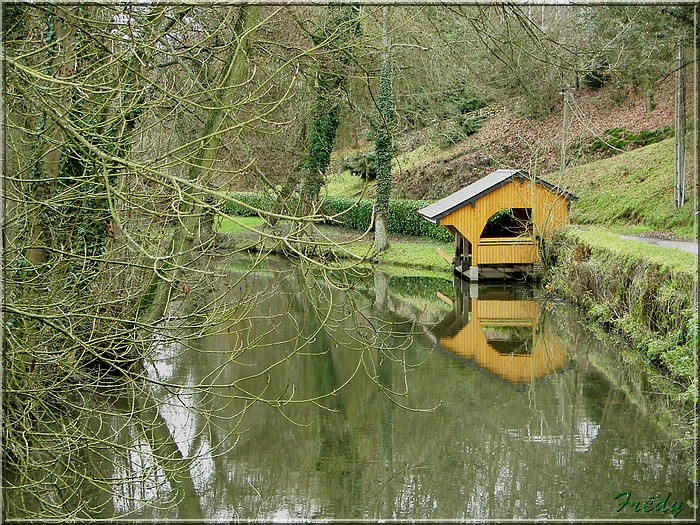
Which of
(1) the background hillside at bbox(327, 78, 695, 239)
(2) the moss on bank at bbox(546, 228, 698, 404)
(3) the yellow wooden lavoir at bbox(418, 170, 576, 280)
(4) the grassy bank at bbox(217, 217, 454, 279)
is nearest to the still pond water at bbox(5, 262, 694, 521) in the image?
(2) the moss on bank at bbox(546, 228, 698, 404)

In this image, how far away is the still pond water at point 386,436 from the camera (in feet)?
23.4

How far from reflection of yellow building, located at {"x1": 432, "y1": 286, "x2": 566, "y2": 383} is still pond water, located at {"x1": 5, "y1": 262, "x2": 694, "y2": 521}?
0.22ft

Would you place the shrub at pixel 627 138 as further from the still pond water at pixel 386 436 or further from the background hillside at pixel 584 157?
the still pond water at pixel 386 436

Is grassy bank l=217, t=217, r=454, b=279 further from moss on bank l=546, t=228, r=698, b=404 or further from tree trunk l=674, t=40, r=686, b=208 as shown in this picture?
tree trunk l=674, t=40, r=686, b=208

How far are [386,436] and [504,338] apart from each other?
5.76m

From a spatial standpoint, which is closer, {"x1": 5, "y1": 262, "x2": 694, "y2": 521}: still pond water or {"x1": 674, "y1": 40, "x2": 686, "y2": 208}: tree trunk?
{"x1": 5, "y1": 262, "x2": 694, "y2": 521}: still pond water

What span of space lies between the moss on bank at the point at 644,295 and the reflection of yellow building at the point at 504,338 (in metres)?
0.98

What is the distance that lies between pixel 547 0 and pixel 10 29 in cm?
421

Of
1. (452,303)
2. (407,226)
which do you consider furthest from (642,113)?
(452,303)

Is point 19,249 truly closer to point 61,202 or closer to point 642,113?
point 61,202

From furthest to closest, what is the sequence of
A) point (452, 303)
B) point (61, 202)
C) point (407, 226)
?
point (407, 226), point (452, 303), point (61, 202)

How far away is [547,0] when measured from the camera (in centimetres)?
718

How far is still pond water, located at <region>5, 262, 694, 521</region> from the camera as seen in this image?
7.13 m
